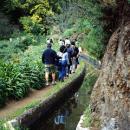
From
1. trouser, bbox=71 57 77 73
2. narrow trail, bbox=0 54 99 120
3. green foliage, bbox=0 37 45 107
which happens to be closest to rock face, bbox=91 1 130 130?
narrow trail, bbox=0 54 99 120

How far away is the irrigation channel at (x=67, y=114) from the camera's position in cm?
1725

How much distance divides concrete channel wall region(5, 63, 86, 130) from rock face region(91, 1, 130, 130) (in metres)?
2.29

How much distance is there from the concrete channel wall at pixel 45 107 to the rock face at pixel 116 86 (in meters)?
2.29

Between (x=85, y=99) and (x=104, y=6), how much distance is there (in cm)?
908

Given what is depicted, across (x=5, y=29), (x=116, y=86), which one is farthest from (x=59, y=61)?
(x=5, y=29)

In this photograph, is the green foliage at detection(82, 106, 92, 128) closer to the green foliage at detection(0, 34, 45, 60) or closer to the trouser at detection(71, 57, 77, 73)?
the trouser at detection(71, 57, 77, 73)

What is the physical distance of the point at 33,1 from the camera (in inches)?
1761

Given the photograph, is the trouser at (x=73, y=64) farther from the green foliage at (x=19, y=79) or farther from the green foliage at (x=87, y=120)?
the green foliage at (x=87, y=120)

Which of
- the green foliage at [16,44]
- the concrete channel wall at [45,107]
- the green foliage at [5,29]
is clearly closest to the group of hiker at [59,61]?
the concrete channel wall at [45,107]

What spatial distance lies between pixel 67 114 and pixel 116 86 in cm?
691

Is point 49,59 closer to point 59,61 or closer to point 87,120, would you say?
point 59,61

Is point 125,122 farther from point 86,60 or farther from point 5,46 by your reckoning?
point 5,46

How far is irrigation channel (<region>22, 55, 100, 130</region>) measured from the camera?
17.2m

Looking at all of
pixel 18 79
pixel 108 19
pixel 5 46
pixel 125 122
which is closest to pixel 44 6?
pixel 5 46
